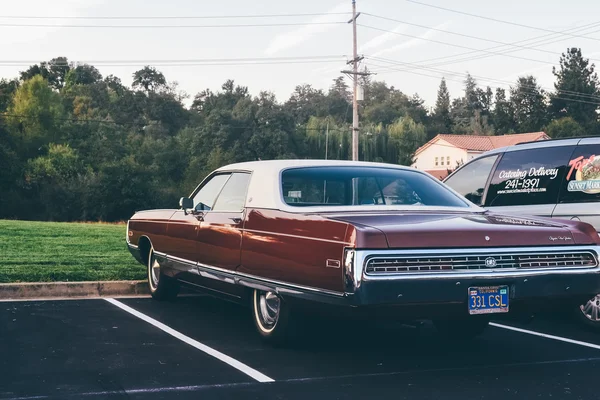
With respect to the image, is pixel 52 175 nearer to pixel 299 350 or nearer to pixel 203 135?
pixel 203 135

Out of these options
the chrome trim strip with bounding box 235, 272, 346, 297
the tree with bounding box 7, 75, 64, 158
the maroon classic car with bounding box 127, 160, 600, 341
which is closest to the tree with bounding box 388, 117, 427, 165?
the tree with bounding box 7, 75, 64, 158

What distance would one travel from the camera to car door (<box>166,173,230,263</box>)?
298 inches

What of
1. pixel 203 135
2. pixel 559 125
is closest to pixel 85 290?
pixel 203 135

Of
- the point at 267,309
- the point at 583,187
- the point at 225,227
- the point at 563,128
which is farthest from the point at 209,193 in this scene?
the point at 563,128

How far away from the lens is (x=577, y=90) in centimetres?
9844

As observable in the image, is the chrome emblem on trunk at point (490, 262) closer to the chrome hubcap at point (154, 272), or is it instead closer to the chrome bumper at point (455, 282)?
the chrome bumper at point (455, 282)

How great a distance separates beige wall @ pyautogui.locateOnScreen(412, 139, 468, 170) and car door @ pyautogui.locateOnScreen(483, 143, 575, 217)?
7800 cm

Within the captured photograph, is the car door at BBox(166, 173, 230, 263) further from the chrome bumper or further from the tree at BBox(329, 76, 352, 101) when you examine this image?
the tree at BBox(329, 76, 352, 101)

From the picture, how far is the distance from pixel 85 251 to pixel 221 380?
28.5 ft

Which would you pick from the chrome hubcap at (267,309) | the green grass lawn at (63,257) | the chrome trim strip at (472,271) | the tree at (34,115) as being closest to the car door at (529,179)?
the chrome trim strip at (472,271)

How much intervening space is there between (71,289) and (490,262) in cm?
583

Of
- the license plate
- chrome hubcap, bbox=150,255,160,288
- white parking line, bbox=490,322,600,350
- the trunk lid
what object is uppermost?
the trunk lid

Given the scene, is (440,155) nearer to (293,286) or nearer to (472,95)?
(472,95)

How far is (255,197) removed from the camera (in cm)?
661
